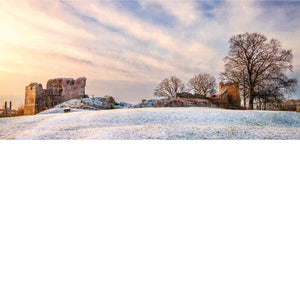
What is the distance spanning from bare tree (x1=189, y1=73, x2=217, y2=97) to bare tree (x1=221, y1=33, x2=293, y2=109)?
0.35 meters

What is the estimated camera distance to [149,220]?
2814 millimetres

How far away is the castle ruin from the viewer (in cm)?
486

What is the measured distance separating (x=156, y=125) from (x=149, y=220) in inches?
87.1

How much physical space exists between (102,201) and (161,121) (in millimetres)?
1948

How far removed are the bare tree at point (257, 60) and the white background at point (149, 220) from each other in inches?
41.3

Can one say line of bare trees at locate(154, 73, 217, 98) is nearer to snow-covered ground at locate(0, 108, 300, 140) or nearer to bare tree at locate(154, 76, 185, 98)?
bare tree at locate(154, 76, 185, 98)

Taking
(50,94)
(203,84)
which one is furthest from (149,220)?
(50,94)

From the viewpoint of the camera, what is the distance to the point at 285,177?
409cm

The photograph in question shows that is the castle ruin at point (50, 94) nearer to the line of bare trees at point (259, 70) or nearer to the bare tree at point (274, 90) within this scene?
the line of bare trees at point (259, 70)

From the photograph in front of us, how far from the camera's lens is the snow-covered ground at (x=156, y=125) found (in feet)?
15.4

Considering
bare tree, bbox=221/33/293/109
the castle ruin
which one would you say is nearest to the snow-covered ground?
the castle ruin

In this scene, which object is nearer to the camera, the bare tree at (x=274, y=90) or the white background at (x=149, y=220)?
the white background at (x=149, y=220)

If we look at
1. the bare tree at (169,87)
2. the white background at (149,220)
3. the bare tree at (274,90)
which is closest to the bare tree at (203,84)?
the bare tree at (169,87)

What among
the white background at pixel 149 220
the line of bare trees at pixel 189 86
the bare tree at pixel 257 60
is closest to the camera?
the white background at pixel 149 220
